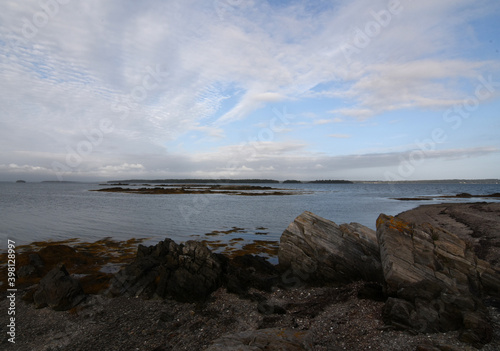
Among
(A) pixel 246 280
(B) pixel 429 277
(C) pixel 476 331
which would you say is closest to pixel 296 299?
(A) pixel 246 280

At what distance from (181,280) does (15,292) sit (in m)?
7.62

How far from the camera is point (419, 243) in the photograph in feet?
34.4

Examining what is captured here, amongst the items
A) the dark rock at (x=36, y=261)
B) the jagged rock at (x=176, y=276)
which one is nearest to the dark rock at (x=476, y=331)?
the jagged rock at (x=176, y=276)

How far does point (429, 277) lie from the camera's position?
9477 millimetres

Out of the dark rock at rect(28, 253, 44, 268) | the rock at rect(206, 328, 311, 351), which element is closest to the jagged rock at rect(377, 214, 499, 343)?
the rock at rect(206, 328, 311, 351)

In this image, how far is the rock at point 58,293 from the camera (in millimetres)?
11374

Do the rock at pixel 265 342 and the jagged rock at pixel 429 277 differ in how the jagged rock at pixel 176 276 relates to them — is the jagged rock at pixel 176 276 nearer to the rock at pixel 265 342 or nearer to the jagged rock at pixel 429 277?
the rock at pixel 265 342

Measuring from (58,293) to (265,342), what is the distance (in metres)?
9.39

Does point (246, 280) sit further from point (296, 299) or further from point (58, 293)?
point (58, 293)

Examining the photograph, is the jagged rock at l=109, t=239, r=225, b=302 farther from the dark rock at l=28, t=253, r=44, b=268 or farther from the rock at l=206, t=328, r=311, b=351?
the dark rock at l=28, t=253, r=44, b=268

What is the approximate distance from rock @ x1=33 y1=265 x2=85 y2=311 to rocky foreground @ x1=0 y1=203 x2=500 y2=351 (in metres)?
0.05

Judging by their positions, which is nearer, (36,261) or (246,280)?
(246,280)

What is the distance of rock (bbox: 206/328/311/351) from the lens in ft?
22.0

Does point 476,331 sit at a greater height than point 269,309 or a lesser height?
greater
